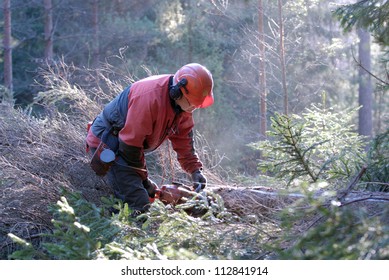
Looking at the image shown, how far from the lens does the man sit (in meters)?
5.16

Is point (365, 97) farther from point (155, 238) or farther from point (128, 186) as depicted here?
point (155, 238)

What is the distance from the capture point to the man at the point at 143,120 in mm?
5156

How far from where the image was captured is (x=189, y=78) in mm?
5207

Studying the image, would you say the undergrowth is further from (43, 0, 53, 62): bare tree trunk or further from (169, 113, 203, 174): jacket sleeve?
(43, 0, 53, 62): bare tree trunk

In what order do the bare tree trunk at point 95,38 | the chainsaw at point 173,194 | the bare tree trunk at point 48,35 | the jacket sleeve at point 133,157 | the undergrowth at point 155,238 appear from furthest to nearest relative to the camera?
the bare tree trunk at point 95,38 → the bare tree trunk at point 48,35 → the chainsaw at point 173,194 → the jacket sleeve at point 133,157 → the undergrowth at point 155,238

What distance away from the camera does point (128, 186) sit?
5.34 metres

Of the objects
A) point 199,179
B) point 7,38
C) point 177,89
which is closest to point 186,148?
point 199,179

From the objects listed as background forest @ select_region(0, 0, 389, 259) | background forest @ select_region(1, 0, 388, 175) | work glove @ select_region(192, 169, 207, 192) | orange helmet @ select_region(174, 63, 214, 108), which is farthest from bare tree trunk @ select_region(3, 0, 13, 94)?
Answer: orange helmet @ select_region(174, 63, 214, 108)

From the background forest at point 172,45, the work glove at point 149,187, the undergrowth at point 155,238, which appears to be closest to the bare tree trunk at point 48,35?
the background forest at point 172,45

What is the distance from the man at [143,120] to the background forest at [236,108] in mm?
522

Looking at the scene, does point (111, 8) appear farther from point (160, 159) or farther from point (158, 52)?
point (160, 159)

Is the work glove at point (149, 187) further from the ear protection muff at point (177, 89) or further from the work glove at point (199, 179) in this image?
the ear protection muff at point (177, 89)

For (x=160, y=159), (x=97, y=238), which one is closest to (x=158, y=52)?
(x=160, y=159)
